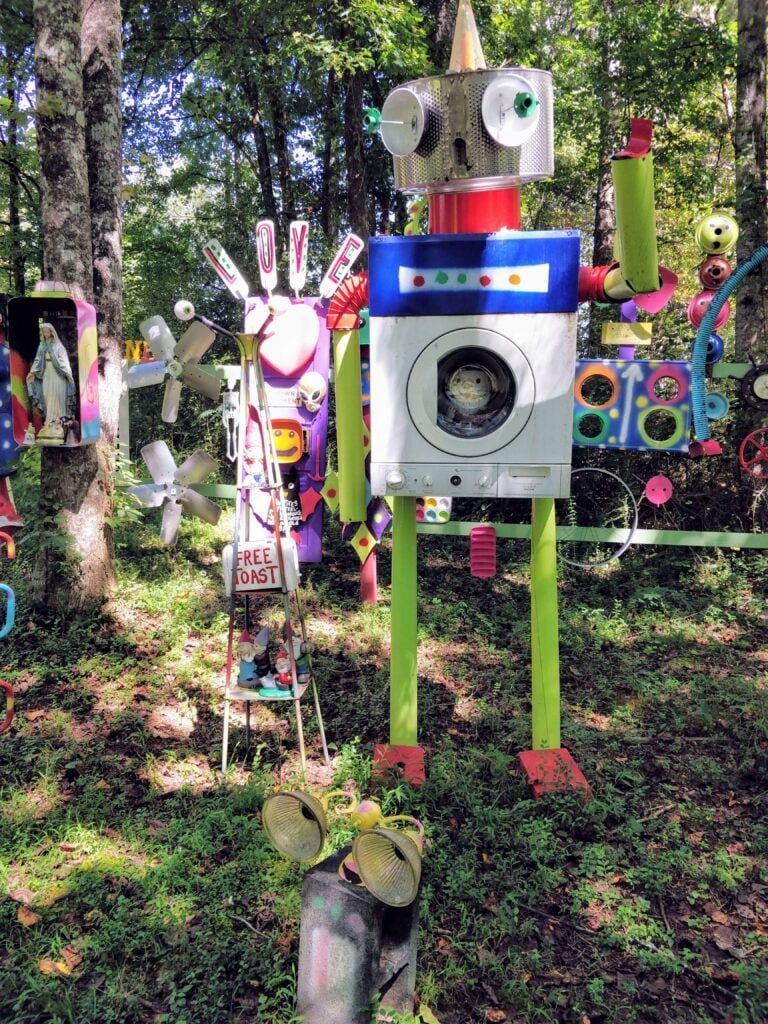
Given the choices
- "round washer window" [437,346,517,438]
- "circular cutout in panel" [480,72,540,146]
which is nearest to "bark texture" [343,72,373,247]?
"circular cutout in panel" [480,72,540,146]

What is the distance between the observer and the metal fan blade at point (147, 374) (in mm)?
4117

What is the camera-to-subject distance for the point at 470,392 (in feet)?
10.3

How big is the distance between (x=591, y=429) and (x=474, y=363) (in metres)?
1.95

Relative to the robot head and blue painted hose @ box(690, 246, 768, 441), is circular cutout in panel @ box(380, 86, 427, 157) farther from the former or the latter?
blue painted hose @ box(690, 246, 768, 441)

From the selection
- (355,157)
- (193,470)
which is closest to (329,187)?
(355,157)

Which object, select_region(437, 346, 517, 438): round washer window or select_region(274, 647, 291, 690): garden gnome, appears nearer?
select_region(437, 346, 517, 438): round washer window

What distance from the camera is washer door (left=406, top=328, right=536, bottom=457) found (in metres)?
3.03

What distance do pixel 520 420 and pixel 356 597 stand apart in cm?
286

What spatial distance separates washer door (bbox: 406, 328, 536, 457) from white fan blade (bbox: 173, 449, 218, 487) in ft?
4.75

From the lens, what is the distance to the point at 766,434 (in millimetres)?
5559

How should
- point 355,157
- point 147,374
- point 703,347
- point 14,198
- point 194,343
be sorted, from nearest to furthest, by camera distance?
point 194,343
point 147,374
point 703,347
point 355,157
point 14,198

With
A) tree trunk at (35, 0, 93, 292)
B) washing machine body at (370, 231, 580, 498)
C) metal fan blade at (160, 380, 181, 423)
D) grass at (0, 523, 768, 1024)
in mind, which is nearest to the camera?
grass at (0, 523, 768, 1024)

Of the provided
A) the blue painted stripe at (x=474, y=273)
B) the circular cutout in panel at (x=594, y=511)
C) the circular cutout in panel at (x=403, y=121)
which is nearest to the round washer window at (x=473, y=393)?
the blue painted stripe at (x=474, y=273)

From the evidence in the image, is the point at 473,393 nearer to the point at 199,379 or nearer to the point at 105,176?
the point at 199,379
